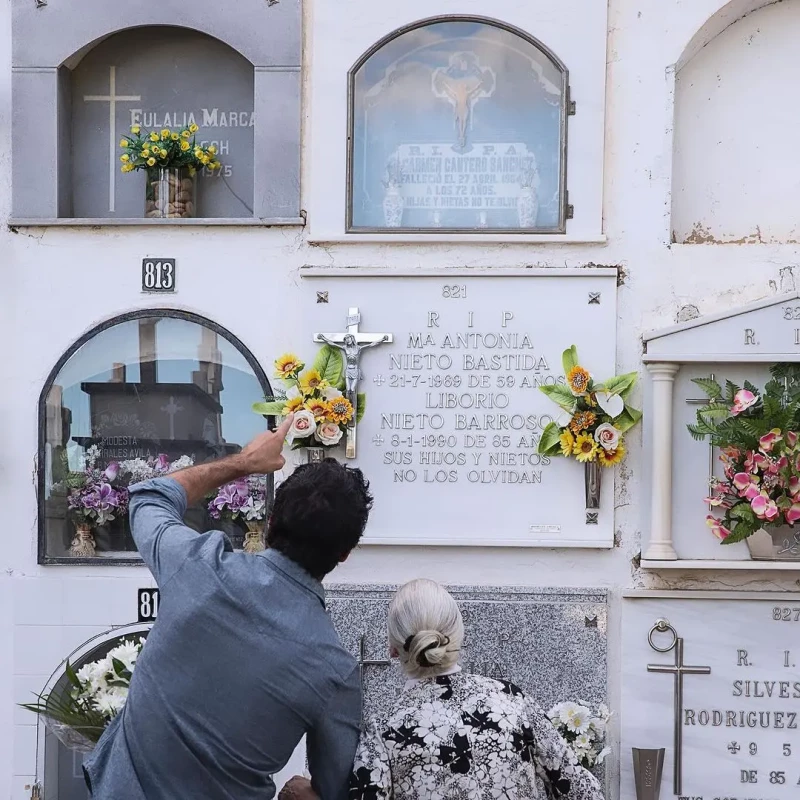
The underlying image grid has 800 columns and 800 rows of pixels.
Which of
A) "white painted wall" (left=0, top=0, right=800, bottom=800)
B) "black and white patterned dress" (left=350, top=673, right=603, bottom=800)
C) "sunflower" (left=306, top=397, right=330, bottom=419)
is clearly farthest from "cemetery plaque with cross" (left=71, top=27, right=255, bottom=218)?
"black and white patterned dress" (left=350, top=673, right=603, bottom=800)

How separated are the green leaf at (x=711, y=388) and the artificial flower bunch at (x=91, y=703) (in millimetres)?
2492

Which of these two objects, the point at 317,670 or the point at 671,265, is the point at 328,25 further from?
the point at 317,670

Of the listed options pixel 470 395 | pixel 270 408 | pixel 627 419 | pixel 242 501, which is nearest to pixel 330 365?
pixel 270 408

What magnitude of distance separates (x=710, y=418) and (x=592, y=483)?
0.57m

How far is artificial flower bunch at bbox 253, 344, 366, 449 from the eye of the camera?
485 cm

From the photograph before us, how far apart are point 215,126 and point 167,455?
5.22ft

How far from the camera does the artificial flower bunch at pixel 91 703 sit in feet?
12.7

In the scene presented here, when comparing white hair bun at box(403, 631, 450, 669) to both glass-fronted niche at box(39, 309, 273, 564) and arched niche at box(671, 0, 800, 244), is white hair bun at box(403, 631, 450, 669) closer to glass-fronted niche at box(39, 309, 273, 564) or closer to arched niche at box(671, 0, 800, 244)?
glass-fronted niche at box(39, 309, 273, 564)

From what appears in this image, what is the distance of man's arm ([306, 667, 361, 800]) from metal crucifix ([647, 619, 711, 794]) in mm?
2373

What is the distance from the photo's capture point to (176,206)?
5172mm

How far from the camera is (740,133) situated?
17.2 feet

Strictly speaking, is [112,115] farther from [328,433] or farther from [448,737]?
[448,737]

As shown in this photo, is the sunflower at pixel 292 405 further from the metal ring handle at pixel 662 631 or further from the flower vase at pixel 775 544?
the flower vase at pixel 775 544

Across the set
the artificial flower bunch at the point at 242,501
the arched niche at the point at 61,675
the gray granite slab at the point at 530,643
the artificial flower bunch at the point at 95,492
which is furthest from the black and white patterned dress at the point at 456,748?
the artificial flower bunch at the point at 95,492
